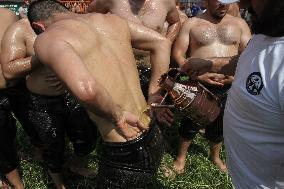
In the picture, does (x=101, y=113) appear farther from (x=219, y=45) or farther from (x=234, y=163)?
(x=219, y=45)

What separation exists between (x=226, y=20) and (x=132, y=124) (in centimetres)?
234

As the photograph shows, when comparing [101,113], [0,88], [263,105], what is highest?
[263,105]

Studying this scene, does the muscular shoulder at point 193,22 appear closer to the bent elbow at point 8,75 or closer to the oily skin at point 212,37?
the oily skin at point 212,37

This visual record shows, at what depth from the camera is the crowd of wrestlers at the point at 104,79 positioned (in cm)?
205

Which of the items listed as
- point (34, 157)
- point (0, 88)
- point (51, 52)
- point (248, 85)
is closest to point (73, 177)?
point (34, 157)

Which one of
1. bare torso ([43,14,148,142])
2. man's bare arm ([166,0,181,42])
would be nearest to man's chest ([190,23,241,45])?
man's bare arm ([166,0,181,42])

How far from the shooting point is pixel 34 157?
168 inches

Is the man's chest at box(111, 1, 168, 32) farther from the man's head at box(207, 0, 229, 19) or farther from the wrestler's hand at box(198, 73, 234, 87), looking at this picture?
the wrestler's hand at box(198, 73, 234, 87)

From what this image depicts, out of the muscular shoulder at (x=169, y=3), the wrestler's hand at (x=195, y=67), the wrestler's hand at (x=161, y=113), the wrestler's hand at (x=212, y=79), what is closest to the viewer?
the wrestler's hand at (x=161, y=113)

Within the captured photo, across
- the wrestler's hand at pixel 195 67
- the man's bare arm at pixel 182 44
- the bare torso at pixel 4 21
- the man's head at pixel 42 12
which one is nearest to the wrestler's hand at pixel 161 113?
the wrestler's hand at pixel 195 67

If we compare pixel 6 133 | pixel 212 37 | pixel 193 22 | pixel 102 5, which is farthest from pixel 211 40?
pixel 6 133

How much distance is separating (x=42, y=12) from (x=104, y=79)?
936mm

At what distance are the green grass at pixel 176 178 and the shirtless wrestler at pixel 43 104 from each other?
0.33 metres

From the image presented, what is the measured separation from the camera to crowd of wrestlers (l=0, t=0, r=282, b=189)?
205cm
